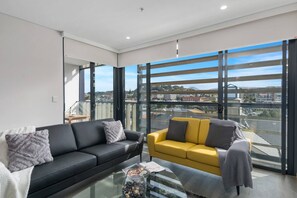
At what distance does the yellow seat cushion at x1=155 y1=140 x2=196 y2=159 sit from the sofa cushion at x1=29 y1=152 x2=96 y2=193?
3.75 feet

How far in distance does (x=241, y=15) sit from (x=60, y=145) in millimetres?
3593

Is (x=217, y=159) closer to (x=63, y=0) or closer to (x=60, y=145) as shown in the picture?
(x=60, y=145)

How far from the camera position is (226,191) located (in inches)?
85.4

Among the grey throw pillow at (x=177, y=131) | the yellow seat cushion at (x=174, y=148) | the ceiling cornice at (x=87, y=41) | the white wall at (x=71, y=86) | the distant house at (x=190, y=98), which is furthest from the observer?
the white wall at (x=71, y=86)

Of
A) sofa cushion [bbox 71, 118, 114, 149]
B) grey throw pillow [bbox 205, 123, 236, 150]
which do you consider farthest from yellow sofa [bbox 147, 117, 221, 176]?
sofa cushion [bbox 71, 118, 114, 149]

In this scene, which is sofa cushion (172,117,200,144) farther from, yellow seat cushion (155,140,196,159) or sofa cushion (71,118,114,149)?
sofa cushion (71,118,114,149)

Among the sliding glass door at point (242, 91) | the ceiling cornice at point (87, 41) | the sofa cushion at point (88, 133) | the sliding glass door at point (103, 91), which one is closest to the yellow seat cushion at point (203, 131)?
the sliding glass door at point (242, 91)

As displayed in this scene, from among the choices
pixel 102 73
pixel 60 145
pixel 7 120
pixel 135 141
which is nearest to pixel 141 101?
pixel 102 73

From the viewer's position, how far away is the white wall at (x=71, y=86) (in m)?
4.29

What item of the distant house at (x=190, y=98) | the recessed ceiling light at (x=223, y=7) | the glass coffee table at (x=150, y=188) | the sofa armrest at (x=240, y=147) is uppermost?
the recessed ceiling light at (x=223, y=7)

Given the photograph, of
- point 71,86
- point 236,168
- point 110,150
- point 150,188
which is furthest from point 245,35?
point 71,86

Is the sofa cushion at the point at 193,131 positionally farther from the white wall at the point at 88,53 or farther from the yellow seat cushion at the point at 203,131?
the white wall at the point at 88,53

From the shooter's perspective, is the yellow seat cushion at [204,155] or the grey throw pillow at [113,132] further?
the grey throw pillow at [113,132]

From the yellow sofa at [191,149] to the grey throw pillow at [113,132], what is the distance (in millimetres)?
574
